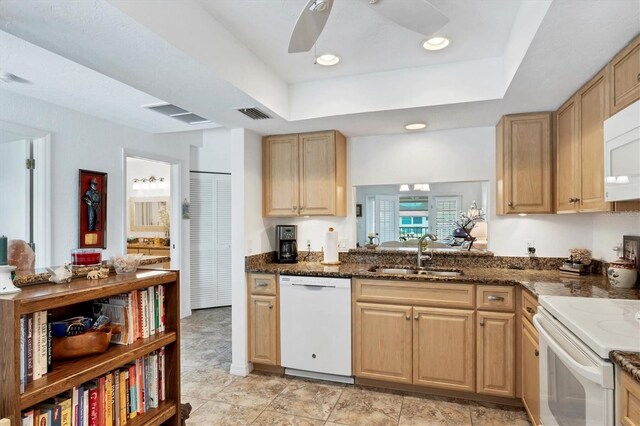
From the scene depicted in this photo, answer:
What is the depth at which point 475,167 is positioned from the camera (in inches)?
127

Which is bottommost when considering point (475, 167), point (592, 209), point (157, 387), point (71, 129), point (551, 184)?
point (157, 387)

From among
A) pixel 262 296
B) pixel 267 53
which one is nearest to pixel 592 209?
pixel 267 53

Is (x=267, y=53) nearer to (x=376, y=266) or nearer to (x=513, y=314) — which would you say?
(x=376, y=266)

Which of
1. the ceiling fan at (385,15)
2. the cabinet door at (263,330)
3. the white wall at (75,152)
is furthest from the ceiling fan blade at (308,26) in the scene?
the white wall at (75,152)

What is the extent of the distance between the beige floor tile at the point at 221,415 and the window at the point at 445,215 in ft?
7.40

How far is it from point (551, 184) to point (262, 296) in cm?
253

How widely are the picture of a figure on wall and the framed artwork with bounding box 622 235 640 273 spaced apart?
4675mm

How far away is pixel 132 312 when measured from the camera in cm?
158

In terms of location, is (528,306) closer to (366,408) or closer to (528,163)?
(528,163)

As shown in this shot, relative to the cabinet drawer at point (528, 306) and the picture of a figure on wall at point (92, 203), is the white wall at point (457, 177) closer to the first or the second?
the cabinet drawer at point (528, 306)

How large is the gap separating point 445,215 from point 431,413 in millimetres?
1754

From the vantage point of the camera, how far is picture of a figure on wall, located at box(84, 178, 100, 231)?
3749mm

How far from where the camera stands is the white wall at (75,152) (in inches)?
132

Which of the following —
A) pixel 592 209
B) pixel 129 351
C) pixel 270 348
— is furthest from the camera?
pixel 270 348
